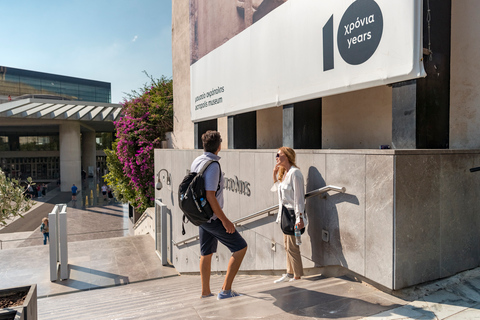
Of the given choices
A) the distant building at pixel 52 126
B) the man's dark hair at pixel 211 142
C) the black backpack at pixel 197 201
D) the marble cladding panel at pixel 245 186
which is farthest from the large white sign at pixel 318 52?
the distant building at pixel 52 126

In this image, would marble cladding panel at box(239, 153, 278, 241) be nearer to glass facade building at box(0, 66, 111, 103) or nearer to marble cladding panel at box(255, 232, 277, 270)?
marble cladding panel at box(255, 232, 277, 270)

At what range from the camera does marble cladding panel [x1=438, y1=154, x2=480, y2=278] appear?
135 inches

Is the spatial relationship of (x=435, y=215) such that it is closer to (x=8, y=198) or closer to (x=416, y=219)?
(x=416, y=219)

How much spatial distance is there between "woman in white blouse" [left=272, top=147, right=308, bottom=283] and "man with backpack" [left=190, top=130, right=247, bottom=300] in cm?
74

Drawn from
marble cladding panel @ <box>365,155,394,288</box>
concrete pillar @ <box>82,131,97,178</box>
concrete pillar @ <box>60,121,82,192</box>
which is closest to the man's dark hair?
marble cladding panel @ <box>365,155,394,288</box>

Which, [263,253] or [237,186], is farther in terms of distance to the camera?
[237,186]

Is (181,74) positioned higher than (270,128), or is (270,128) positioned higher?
(181,74)

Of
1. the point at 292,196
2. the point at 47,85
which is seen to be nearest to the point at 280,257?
the point at 292,196

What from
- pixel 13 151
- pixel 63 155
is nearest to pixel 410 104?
pixel 63 155

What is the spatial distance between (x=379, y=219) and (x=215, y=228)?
167 centimetres

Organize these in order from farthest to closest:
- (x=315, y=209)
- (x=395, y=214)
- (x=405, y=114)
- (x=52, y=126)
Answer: (x=52, y=126), (x=315, y=209), (x=405, y=114), (x=395, y=214)

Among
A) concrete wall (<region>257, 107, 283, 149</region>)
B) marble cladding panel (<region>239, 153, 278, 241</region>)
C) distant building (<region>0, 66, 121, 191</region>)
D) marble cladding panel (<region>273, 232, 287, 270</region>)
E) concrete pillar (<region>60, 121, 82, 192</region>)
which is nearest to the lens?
marble cladding panel (<region>273, 232, 287, 270</region>)

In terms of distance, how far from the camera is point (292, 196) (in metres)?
4.00

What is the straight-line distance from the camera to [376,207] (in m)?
3.29
